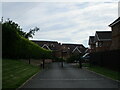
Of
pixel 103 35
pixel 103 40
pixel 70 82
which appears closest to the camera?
pixel 70 82

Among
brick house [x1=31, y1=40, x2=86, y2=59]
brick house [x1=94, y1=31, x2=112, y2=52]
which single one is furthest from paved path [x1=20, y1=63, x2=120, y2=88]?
brick house [x1=31, y1=40, x2=86, y2=59]

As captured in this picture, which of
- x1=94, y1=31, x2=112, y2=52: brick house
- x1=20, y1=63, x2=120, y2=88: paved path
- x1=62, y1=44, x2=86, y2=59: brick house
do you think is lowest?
x1=20, y1=63, x2=120, y2=88: paved path

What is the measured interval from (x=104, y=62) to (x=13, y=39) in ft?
37.1

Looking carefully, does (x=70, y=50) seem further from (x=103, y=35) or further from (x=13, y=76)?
(x=13, y=76)

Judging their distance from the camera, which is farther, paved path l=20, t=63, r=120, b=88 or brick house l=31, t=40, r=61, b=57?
brick house l=31, t=40, r=61, b=57

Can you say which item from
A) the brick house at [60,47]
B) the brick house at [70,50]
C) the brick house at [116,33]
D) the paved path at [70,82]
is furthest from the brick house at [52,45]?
the paved path at [70,82]

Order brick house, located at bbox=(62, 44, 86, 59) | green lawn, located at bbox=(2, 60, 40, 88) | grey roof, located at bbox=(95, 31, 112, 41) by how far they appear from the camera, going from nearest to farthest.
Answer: green lawn, located at bbox=(2, 60, 40, 88)
grey roof, located at bbox=(95, 31, 112, 41)
brick house, located at bbox=(62, 44, 86, 59)

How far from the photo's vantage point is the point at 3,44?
2775cm

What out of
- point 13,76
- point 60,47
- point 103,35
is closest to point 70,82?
point 13,76

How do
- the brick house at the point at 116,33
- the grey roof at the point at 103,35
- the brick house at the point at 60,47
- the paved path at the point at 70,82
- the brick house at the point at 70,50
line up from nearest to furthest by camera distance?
the paved path at the point at 70,82 → the brick house at the point at 116,33 → the grey roof at the point at 103,35 → the brick house at the point at 60,47 → the brick house at the point at 70,50

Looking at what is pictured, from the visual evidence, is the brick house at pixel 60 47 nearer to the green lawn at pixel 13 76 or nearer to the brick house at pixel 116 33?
the brick house at pixel 116 33

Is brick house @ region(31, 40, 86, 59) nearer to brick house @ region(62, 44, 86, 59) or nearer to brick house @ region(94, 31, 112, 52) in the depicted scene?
brick house @ region(62, 44, 86, 59)

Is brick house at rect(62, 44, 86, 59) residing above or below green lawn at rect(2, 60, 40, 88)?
above

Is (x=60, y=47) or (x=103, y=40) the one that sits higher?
(x=103, y=40)
